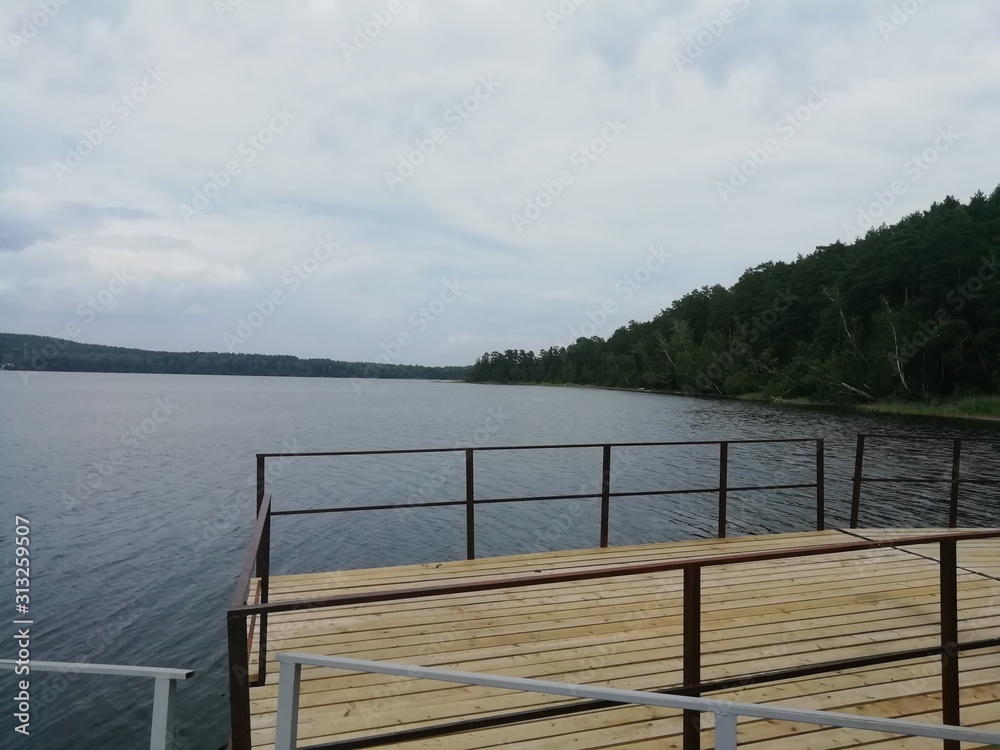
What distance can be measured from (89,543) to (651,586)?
11870mm

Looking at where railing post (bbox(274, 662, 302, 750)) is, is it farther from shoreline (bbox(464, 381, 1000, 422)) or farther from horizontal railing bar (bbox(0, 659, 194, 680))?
shoreline (bbox(464, 381, 1000, 422))

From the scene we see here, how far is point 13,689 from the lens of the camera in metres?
6.86

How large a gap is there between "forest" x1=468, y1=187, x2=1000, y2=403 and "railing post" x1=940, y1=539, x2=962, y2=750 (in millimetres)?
45242

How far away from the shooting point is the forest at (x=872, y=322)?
4309cm

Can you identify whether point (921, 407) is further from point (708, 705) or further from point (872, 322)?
point (708, 705)

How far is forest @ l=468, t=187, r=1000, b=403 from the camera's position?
43.1 meters

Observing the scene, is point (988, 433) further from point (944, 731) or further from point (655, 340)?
point (655, 340)

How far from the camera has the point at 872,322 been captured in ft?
166

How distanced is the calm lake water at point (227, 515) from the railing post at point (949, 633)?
542cm

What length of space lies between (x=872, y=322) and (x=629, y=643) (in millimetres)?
54706
